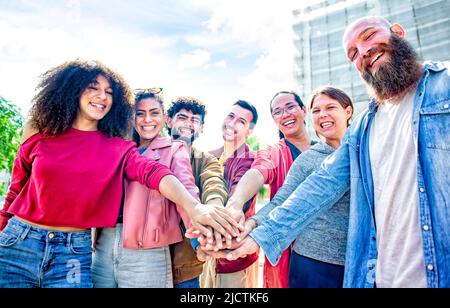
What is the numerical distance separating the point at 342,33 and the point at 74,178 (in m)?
19.9

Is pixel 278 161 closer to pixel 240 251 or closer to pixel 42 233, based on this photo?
pixel 240 251

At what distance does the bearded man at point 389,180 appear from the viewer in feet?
5.06

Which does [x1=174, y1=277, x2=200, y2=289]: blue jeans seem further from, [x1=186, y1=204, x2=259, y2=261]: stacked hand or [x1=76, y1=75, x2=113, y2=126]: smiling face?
[x1=76, y1=75, x2=113, y2=126]: smiling face

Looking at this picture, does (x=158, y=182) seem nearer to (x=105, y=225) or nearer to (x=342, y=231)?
(x=105, y=225)

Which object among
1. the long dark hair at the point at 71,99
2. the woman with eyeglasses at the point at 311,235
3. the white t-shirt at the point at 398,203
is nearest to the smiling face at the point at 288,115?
the woman with eyeglasses at the point at 311,235

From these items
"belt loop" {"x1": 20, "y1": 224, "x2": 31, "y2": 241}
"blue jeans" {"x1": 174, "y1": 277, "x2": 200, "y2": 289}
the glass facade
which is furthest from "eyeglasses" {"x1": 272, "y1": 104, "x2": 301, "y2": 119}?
the glass facade

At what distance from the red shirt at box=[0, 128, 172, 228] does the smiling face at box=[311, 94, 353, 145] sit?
1.51m

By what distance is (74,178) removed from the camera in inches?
73.5

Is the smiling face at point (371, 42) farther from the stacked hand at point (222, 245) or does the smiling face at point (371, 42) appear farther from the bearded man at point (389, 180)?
the stacked hand at point (222, 245)

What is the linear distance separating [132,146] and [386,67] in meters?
1.98

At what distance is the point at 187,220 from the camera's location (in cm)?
206

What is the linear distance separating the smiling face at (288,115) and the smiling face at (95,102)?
5.91 feet

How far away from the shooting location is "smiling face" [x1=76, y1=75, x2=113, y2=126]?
214 centimetres
